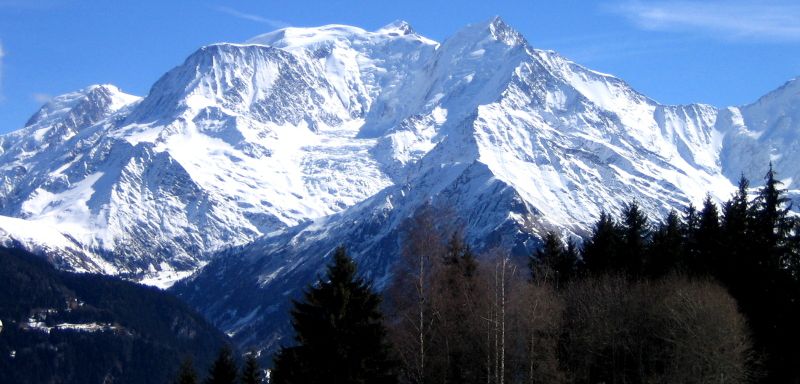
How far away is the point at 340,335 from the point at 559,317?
48.1 ft

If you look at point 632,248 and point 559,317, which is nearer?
point 559,317

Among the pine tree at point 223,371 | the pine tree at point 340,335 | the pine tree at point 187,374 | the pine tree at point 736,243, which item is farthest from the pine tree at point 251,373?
the pine tree at point 736,243

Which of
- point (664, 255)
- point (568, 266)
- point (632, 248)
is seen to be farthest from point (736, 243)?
point (568, 266)

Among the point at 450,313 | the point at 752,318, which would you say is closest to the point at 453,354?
the point at 450,313

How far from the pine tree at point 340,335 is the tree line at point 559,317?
0.16ft

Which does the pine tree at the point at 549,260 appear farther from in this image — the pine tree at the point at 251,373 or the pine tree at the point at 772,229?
the pine tree at the point at 251,373

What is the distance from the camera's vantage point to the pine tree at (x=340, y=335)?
4981 cm

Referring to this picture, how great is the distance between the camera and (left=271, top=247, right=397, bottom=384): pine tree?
49.8 m

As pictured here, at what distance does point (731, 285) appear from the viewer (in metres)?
66.6

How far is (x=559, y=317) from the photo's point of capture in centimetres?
6022

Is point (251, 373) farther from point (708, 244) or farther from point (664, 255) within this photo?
point (708, 244)

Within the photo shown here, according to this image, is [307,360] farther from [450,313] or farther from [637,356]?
[637,356]

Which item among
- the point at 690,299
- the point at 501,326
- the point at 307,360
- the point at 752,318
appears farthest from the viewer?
the point at 752,318

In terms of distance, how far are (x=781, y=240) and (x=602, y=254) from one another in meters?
12.6
